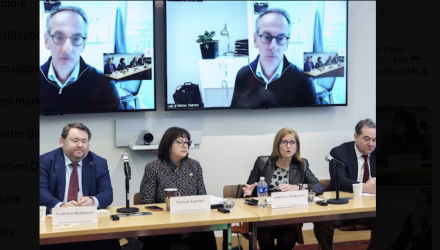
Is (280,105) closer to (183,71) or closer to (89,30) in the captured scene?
(183,71)

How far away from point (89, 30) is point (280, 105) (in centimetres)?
193

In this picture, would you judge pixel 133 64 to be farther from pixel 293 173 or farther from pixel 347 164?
pixel 347 164

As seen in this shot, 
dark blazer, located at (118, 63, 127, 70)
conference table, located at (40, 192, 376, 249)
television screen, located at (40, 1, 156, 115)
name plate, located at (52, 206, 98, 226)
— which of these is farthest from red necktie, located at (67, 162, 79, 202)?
dark blazer, located at (118, 63, 127, 70)

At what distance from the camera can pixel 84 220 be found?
11.6 feet

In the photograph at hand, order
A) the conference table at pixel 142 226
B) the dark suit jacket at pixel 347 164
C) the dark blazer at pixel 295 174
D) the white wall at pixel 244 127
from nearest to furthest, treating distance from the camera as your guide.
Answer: the conference table at pixel 142 226
the dark blazer at pixel 295 174
the dark suit jacket at pixel 347 164
the white wall at pixel 244 127

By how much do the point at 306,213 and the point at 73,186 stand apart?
1.65m

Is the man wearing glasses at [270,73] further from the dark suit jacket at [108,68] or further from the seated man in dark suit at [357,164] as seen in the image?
the dark suit jacket at [108,68]

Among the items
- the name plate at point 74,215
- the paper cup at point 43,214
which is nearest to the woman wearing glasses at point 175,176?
the name plate at point 74,215

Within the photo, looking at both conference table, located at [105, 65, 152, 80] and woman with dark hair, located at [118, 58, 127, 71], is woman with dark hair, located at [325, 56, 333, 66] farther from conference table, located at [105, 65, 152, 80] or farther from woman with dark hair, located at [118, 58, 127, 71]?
woman with dark hair, located at [118, 58, 127, 71]

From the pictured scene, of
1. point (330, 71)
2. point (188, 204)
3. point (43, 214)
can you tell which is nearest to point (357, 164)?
point (330, 71)

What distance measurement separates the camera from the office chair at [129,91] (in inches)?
205

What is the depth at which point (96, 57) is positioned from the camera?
16.9 ft
